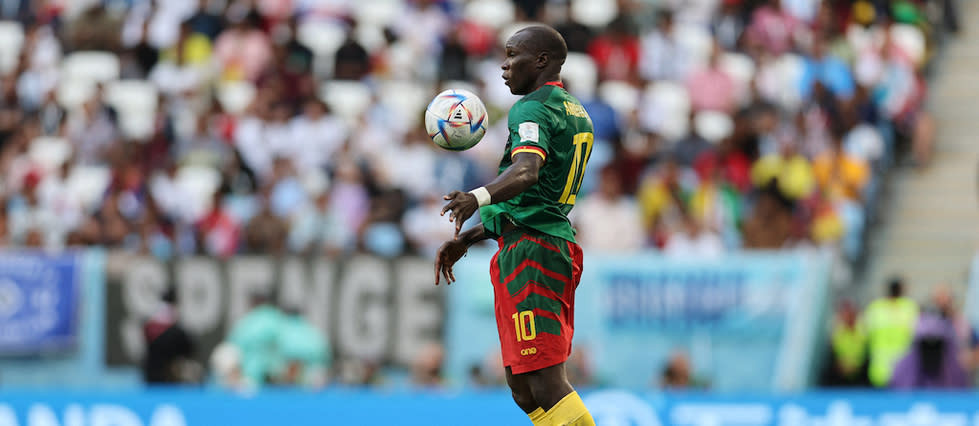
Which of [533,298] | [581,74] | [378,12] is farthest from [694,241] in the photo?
[533,298]

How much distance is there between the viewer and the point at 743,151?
56.3 ft

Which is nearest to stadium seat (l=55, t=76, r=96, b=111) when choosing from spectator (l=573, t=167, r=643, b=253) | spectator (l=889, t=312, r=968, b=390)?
spectator (l=573, t=167, r=643, b=253)

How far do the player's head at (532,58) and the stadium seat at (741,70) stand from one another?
37.4ft

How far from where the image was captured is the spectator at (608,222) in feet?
51.1

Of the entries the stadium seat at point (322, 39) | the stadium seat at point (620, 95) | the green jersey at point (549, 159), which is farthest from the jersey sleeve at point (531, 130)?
the stadium seat at point (322, 39)

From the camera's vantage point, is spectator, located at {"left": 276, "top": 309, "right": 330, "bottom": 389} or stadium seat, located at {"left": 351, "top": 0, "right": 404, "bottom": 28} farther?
stadium seat, located at {"left": 351, "top": 0, "right": 404, "bottom": 28}

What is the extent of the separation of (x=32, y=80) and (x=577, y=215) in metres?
7.76

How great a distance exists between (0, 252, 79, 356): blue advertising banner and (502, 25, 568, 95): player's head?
948 centimetres

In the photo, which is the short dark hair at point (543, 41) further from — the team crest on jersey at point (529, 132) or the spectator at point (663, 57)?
the spectator at point (663, 57)

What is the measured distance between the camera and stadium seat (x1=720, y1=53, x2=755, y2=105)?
1817 centimetres

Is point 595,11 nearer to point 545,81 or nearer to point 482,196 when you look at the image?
point 545,81

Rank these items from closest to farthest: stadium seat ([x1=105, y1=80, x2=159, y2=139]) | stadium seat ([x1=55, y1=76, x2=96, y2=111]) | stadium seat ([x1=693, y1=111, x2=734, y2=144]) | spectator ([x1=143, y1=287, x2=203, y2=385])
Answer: spectator ([x1=143, y1=287, x2=203, y2=385])
stadium seat ([x1=693, y1=111, x2=734, y2=144])
stadium seat ([x1=105, y1=80, x2=159, y2=139])
stadium seat ([x1=55, y1=76, x2=96, y2=111])

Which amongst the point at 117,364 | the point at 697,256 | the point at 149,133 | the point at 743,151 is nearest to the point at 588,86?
the point at 743,151

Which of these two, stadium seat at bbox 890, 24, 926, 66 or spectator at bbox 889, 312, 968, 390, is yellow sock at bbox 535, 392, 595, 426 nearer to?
spectator at bbox 889, 312, 968, 390
